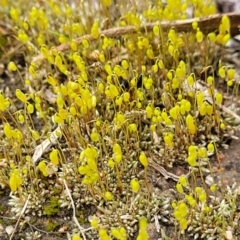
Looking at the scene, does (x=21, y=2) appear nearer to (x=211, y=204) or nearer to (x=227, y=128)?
(x=227, y=128)

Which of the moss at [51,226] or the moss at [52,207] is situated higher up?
the moss at [52,207]

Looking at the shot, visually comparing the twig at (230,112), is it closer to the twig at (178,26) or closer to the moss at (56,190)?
the twig at (178,26)

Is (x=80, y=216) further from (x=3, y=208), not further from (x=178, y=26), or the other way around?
(x=178, y=26)

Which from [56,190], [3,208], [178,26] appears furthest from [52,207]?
[178,26]

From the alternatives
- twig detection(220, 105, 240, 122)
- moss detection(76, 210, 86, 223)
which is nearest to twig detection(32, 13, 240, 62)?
twig detection(220, 105, 240, 122)

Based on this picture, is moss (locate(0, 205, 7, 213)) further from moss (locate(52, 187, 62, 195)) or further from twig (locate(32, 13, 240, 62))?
twig (locate(32, 13, 240, 62))

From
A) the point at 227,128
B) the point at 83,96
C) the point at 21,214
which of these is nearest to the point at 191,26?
the point at 227,128

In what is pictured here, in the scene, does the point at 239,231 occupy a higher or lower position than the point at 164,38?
lower

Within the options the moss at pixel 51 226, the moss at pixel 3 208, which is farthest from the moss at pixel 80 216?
the moss at pixel 3 208
